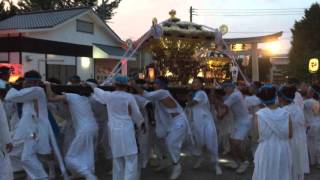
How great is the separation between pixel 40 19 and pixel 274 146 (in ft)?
78.3

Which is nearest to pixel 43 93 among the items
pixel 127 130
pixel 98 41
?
pixel 127 130

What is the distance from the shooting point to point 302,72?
1618 inches

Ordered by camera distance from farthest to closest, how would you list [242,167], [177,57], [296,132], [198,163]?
[177,57] < [198,163] < [242,167] < [296,132]

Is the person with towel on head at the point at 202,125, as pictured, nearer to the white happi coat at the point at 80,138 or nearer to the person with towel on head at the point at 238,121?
the person with towel on head at the point at 238,121

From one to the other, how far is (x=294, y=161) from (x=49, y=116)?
392 centimetres

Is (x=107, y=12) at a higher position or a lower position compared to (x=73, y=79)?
higher

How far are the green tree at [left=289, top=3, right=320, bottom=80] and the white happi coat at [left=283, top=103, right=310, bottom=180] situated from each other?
110 ft

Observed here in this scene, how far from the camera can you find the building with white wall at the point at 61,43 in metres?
25.8

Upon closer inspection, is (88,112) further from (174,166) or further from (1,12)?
(1,12)

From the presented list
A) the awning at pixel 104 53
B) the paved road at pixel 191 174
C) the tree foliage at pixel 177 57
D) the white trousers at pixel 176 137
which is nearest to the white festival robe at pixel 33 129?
the paved road at pixel 191 174

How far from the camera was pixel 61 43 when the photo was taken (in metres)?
28.3

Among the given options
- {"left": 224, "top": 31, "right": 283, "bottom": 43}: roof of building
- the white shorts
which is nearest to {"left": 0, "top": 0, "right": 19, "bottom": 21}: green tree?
{"left": 224, "top": 31, "right": 283, "bottom": 43}: roof of building

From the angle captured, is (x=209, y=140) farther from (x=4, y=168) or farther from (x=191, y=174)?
(x=4, y=168)

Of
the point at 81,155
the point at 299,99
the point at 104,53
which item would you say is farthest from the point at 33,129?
the point at 104,53
